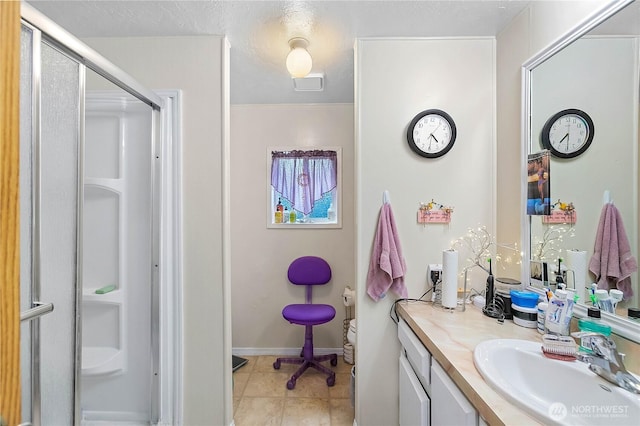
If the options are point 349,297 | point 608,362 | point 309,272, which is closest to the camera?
point 608,362

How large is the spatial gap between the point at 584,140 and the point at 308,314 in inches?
81.3

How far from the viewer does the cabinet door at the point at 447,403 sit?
892mm

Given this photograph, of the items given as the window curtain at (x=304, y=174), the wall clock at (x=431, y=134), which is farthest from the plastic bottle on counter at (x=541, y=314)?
the window curtain at (x=304, y=174)

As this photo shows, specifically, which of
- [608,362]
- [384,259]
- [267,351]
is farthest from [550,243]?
[267,351]

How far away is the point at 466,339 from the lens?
1175 mm

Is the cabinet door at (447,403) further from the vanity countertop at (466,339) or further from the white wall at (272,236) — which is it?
the white wall at (272,236)

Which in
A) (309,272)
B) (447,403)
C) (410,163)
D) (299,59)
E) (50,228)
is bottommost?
(447,403)

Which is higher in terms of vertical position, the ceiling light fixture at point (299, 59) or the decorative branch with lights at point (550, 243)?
the ceiling light fixture at point (299, 59)

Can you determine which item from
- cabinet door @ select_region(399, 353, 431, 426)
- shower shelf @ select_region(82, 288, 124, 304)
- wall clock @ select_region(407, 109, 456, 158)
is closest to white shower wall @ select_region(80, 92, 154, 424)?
shower shelf @ select_region(82, 288, 124, 304)

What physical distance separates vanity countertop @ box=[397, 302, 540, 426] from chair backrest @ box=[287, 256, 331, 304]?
1.10 m

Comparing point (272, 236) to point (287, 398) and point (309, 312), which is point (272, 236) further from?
point (287, 398)

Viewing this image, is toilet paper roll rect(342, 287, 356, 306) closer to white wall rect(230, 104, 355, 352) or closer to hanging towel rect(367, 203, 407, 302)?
white wall rect(230, 104, 355, 352)

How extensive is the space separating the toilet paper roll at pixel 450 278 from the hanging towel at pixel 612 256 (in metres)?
0.53

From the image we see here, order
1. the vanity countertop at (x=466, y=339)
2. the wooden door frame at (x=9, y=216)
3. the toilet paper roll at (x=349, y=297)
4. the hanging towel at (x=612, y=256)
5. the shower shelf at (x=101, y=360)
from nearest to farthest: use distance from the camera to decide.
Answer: the wooden door frame at (x=9, y=216), the vanity countertop at (x=466, y=339), the hanging towel at (x=612, y=256), the shower shelf at (x=101, y=360), the toilet paper roll at (x=349, y=297)
